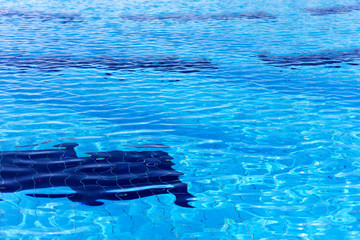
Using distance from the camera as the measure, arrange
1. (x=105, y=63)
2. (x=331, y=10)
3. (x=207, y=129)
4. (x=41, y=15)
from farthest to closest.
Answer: (x=331, y=10) < (x=41, y=15) < (x=105, y=63) < (x=207, y=129)

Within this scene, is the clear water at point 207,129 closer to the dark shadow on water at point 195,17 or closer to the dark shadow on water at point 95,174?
the dark shadow on water at point 95,174

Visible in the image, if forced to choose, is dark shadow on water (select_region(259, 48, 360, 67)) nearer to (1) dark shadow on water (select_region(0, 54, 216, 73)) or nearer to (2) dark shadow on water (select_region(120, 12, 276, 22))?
(1) dark shadow on water (select_region(0, 54, 216, 73))

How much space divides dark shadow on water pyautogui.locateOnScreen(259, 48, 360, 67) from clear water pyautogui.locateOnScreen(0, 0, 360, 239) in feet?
1.03

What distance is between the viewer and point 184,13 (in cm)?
1844

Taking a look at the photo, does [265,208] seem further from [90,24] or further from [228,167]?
[90,24]

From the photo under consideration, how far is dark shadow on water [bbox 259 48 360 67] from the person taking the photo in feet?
31.3

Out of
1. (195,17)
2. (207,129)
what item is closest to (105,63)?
(207,129)

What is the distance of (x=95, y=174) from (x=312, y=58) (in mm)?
7287

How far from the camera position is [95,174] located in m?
4.58

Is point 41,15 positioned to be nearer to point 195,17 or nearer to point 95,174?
point 195,17

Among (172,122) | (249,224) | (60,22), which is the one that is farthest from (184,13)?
(249,224)

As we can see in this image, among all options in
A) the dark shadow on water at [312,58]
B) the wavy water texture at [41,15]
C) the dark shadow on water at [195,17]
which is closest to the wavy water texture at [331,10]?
the dark shadow on water at [195,17]

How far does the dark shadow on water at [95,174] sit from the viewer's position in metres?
4.24

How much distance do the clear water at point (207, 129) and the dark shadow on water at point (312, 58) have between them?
31 cm
